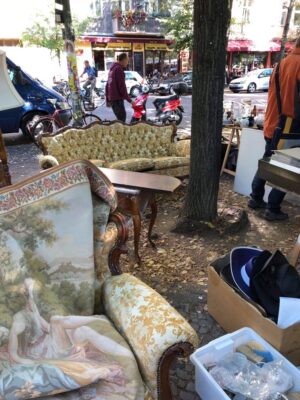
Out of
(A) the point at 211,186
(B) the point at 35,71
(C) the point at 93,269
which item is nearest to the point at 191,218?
(A) the point at 211,186

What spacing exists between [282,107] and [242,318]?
1.89m

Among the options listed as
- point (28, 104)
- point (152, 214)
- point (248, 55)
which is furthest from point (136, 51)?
point (152, 214)

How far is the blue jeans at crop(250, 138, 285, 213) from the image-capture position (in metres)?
3.16

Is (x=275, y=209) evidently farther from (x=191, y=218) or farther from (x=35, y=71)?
(x=35, y=71)

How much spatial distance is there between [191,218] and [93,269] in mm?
1754

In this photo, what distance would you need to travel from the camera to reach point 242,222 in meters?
3.13

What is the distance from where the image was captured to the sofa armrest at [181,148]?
4211 mm

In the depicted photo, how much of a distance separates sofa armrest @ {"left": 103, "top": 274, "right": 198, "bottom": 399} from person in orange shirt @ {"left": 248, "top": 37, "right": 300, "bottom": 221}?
182cm

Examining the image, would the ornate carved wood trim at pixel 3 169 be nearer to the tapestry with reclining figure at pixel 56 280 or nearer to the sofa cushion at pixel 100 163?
the tapestry with reclining figure at pixel 56 280

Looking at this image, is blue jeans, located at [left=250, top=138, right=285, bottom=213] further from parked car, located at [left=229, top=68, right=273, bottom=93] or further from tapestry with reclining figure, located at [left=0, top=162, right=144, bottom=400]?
parked car, located at [left=229, top=68, right=273, bottom=93]

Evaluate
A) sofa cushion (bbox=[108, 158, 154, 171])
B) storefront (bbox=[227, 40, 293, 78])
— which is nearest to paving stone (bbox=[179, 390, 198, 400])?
sofa cushion (bbox=[108, 158, 154, 171])

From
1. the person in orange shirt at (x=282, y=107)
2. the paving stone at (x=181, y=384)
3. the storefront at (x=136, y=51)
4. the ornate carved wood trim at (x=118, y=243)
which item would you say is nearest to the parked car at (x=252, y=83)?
the storefront at (x=136, y=51)

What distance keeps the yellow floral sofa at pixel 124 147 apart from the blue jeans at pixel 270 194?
88 centimetres

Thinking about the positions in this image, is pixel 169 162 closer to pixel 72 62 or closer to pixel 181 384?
pixel 181 384
